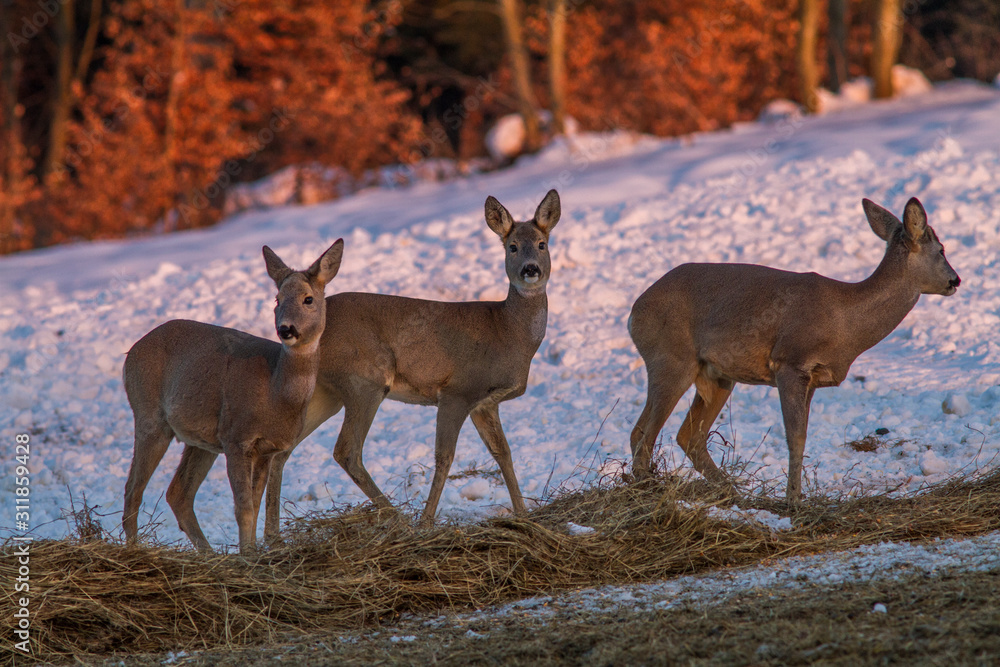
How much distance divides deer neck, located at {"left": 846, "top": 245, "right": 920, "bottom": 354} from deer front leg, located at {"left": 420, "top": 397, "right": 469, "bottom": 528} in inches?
101

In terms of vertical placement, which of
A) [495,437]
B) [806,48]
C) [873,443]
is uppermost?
[806,48]

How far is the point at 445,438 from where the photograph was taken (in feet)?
23.9

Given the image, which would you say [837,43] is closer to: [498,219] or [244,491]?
[498,219]

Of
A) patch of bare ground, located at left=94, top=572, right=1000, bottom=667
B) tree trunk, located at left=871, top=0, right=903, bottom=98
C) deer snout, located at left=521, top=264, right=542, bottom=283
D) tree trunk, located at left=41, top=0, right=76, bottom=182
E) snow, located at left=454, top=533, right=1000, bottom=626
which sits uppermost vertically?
tree trunk, located at left=41, top=0, right=76, bottom=182

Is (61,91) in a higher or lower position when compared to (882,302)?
higher

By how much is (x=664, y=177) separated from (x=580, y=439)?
804 centimetres

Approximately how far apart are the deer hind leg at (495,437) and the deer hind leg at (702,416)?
121 centimetres

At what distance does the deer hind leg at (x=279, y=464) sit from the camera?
22.9 ft

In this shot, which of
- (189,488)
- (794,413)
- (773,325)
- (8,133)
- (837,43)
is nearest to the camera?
(794,413)

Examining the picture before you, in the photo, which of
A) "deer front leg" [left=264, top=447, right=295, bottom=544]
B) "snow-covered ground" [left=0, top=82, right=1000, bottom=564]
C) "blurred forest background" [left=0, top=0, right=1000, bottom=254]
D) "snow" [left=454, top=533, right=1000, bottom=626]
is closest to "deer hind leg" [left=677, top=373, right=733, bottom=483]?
"snow-covered ground" [left=0, top=82, right=1000, bottom=564]

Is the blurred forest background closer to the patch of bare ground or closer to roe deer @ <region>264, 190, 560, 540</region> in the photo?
roe deer @ <region>264, 190, 560, 540</region>

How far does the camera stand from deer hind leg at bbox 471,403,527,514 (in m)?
7.49

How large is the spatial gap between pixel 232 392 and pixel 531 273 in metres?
2.04

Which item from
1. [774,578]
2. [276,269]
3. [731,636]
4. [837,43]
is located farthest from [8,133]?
[731,636]
